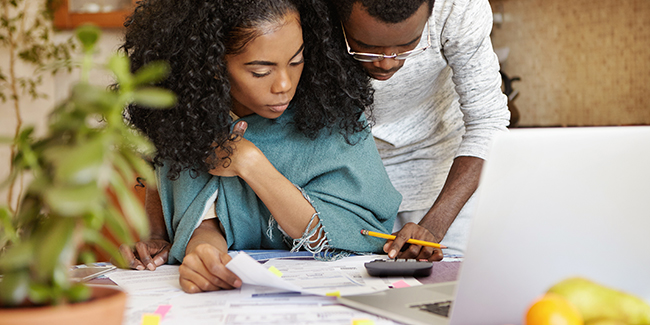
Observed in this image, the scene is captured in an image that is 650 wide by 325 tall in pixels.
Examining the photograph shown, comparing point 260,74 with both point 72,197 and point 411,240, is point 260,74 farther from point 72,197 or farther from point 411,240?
point 72,197

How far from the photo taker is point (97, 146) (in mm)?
371

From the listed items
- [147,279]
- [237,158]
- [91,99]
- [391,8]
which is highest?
[391,8]

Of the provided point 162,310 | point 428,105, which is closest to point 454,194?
point 428,105

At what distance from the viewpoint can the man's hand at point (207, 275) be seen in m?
0.78

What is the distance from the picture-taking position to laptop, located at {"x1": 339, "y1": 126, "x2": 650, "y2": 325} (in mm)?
446

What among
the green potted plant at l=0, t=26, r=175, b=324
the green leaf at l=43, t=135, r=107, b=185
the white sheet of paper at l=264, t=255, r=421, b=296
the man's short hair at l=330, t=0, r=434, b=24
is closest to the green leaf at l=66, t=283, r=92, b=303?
the green potted plant at l=0, t=26, r=175, b=324

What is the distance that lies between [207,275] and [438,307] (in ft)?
1.13

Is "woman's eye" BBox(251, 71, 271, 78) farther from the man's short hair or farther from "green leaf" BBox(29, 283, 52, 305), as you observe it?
"green leaf" BBox(29, 283, 52, 305)

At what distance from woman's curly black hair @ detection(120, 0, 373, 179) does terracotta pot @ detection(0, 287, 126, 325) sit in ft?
1.97

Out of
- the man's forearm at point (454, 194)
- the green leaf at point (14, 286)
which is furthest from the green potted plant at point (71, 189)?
the man's forearm at point (454, 194)

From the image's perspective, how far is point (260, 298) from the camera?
718 millimetres

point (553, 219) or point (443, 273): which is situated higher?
point (553, 219)

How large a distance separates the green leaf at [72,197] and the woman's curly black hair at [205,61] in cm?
65

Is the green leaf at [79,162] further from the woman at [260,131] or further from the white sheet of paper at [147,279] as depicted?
the woman at [260,131]
